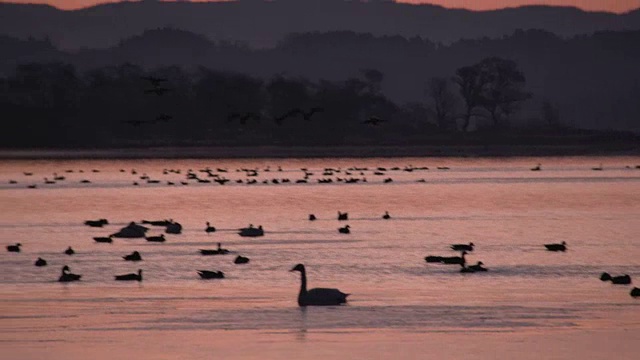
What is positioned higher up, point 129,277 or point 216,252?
point 129,277

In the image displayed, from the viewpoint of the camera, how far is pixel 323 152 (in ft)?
535

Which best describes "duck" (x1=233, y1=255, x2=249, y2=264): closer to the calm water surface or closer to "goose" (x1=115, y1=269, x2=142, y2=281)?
the calm water surface

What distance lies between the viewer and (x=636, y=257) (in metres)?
39.9

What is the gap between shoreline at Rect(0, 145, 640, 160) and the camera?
158 metres

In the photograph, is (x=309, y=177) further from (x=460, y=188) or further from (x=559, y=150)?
(x=559, y=150)

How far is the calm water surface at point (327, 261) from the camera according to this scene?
90.5 ft

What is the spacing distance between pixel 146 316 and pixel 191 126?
13867cm

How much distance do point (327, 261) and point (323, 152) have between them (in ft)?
406

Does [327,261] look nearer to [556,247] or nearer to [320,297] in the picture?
[556,247]

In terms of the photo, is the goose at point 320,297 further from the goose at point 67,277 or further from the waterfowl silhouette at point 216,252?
the waterfowl silhouette at point 216,252

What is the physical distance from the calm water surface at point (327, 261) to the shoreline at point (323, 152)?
72.9 metres

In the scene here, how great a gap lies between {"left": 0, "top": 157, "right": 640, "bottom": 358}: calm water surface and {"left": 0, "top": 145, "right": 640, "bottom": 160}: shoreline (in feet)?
239

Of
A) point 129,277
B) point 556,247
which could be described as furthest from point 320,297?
point 556,247

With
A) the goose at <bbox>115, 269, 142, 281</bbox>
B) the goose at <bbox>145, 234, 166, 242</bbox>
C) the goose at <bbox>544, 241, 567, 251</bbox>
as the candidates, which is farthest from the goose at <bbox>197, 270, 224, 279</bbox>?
the goose at <bbox>145, 234, 166, 242</bbox>
